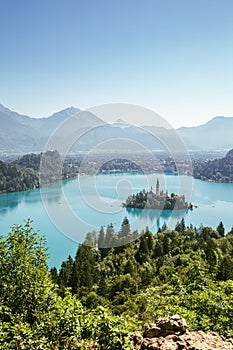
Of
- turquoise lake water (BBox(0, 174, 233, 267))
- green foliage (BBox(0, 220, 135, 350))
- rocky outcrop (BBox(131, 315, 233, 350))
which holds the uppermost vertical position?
green foliage (BBox(0, 220, 135, 350))

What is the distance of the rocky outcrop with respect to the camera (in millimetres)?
3154

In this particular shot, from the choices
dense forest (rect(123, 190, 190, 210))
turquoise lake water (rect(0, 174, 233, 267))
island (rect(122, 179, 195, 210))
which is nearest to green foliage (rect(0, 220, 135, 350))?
turquoise lake water (rect(0, 174, 233, 267))

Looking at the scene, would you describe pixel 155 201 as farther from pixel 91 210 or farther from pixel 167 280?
pixel 167 280

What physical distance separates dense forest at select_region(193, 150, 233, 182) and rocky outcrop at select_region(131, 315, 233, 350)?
80.7 m

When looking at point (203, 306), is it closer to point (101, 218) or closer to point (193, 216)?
point (101, 218)

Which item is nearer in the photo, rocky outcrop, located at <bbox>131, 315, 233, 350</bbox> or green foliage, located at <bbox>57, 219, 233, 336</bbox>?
rocky outcrop, located at <bbox>131, 315, 233, 350</bbox>

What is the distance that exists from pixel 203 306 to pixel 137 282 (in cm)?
1207

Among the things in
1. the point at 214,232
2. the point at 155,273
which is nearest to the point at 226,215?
Result: the point at 214,232

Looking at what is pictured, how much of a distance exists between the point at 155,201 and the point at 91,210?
9.48 metres

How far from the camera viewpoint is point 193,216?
44.8m

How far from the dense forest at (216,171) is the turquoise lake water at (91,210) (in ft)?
40.2

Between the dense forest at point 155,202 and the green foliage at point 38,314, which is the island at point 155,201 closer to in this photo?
the dense forest at point 155,202

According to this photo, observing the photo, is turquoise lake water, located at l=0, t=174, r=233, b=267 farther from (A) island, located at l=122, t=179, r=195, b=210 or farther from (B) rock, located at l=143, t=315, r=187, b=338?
(B) rock, located at l=143, t=315, r=187, b=338

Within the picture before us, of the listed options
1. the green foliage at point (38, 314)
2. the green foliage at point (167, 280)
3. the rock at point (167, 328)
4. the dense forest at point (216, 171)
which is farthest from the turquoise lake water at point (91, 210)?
the rock at point (167, 328)
